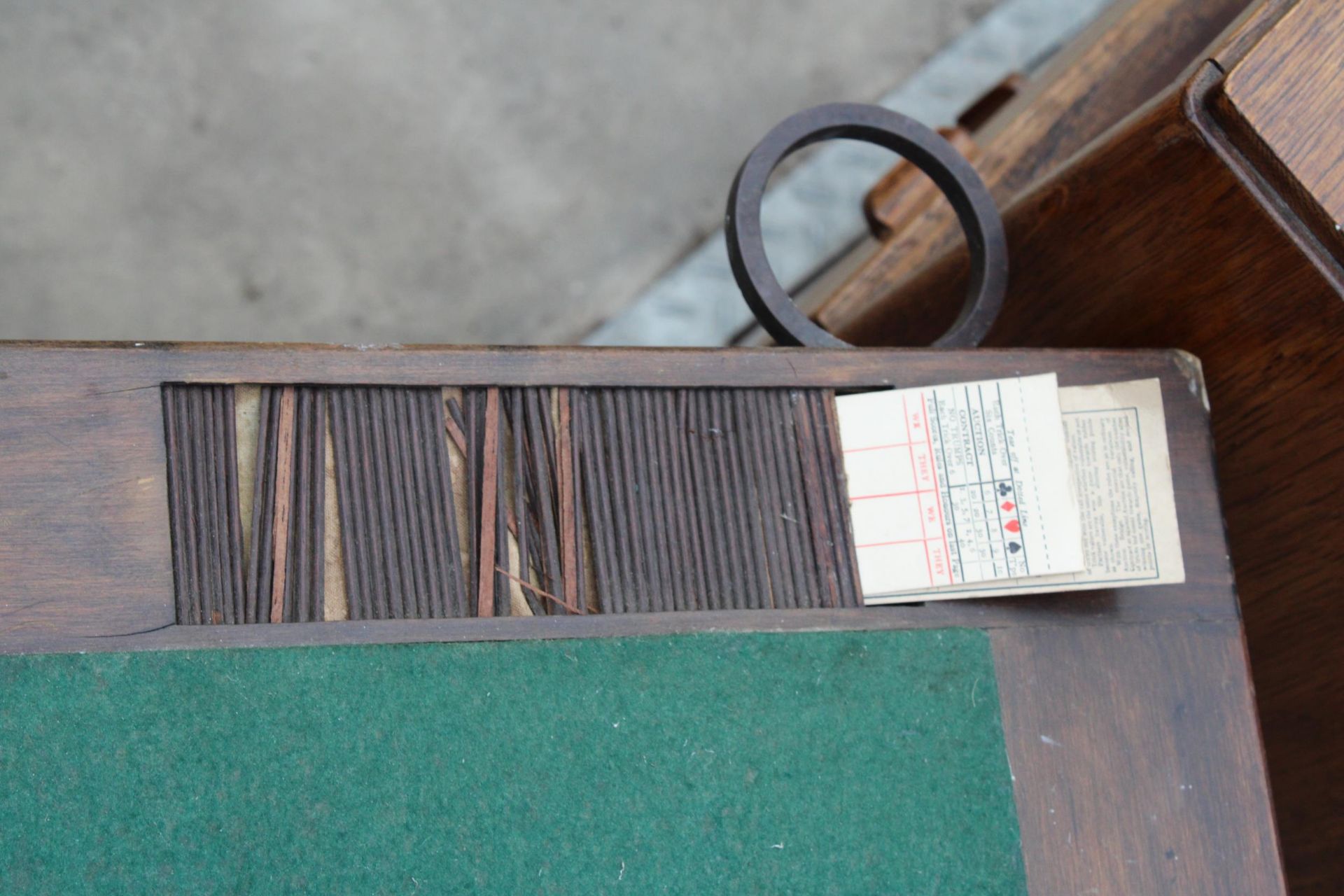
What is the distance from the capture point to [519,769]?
0.68 m

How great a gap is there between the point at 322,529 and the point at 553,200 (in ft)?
2.98

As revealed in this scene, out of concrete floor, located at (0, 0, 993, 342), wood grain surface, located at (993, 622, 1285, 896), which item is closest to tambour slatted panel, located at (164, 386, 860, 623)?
wood grain surface, located at (993, 622, 1285, 896)

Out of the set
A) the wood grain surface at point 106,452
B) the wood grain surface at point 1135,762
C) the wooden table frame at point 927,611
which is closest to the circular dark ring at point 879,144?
the wooden table frame at point 927,611

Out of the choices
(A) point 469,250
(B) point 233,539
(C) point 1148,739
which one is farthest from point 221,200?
(C) point 1148,739

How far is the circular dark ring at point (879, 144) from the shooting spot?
738 millimetres

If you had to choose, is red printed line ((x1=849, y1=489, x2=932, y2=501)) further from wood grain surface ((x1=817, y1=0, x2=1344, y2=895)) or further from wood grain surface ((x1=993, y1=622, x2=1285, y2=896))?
wood grain surface ((x1=817, y1=0, x2=1344, y2=895))

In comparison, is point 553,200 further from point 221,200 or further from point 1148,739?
point 1148,739

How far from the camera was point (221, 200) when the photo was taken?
4.58ft

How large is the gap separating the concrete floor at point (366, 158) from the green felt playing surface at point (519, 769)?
0.83 metres

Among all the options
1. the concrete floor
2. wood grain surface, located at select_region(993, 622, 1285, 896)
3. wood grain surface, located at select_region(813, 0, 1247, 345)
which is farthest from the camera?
the concrete floor

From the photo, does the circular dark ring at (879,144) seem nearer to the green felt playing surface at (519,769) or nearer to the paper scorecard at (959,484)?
the paper scorecard at (959,484)

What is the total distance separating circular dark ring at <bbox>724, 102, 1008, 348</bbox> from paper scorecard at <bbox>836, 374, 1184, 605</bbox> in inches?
2.2

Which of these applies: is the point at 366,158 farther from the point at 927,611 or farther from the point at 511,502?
the point at 927,611

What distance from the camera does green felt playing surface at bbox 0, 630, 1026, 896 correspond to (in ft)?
2.09
